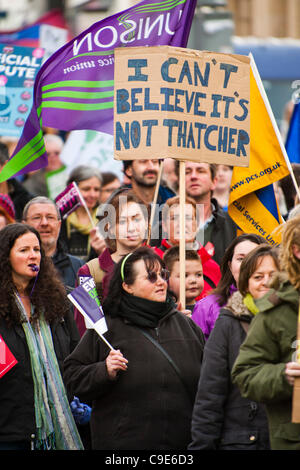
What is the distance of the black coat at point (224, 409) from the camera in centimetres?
554

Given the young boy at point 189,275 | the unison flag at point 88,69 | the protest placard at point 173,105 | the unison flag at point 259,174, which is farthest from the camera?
the unison flag at point 88,69

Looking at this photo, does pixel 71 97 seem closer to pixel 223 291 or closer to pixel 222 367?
pixel 223 291

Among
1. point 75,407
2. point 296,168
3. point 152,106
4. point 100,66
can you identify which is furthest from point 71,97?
point 75,407

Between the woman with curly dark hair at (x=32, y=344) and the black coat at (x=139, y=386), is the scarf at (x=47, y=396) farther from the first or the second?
the black coat at (x=139, y=386)

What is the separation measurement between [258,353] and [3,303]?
2022mm

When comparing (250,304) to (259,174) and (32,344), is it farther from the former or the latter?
(259,174)

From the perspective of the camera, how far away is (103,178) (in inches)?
422

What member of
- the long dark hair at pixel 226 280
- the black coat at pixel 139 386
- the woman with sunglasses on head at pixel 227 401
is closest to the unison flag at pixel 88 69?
the long dark hair at pixel 226 280

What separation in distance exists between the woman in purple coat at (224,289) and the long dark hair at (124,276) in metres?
0.50

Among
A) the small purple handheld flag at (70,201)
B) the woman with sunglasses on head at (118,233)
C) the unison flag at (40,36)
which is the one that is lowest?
the woman with sunglasses on head at (118,233)

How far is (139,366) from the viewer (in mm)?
6059

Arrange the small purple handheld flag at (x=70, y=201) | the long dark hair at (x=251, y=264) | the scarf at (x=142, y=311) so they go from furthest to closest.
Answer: the small purple handheld flag at (x=70, y=201)
the scarf at (x=142, y=311)
the long dark hair at (x=251, y=264)

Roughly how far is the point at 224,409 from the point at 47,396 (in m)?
1.33

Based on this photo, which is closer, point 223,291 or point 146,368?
point 146,368
